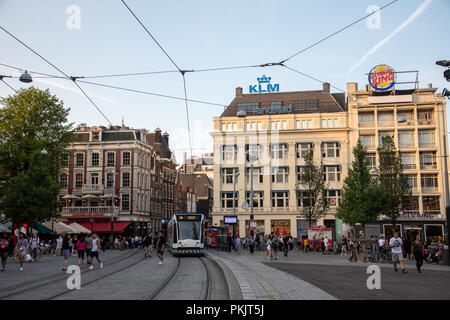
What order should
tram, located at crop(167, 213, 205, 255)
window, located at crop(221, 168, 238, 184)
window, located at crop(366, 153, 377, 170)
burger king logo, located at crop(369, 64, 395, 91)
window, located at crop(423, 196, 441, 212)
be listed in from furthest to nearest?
window, located at crop(221, 168, 238, 184)
window, located at crop(366, 153, 377, 170)
burger king logo, located at crop(369, 64, 395, 91)
window, located at crop(423, 196, 441, 212)
tram, located at crop(167, 213, 205, 255)

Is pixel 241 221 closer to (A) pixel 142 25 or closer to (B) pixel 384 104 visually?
(B) pixel 384 104

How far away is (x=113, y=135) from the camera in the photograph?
2579 inches

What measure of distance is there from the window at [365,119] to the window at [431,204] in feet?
38.4

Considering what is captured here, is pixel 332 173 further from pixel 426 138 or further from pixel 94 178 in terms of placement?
pixel 94 178

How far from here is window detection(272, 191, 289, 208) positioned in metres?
60.4

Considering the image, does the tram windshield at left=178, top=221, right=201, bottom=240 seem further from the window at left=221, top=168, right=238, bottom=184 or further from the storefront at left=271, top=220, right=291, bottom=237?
the window at left=221, top=168, right=238, bottom=184

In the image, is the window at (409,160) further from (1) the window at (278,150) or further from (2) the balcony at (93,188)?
(2) the balcony at (93,188)

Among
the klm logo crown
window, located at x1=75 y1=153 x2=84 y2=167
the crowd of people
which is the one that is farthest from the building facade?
the crowd of people

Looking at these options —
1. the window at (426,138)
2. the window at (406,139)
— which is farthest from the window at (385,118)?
the window at (426,138)

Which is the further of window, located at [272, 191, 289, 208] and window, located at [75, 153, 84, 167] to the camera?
window, located at [75, 153, 84, 167]

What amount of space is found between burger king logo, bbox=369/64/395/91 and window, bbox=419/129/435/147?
7.67 meters

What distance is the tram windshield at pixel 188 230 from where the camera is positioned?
1251 inches
